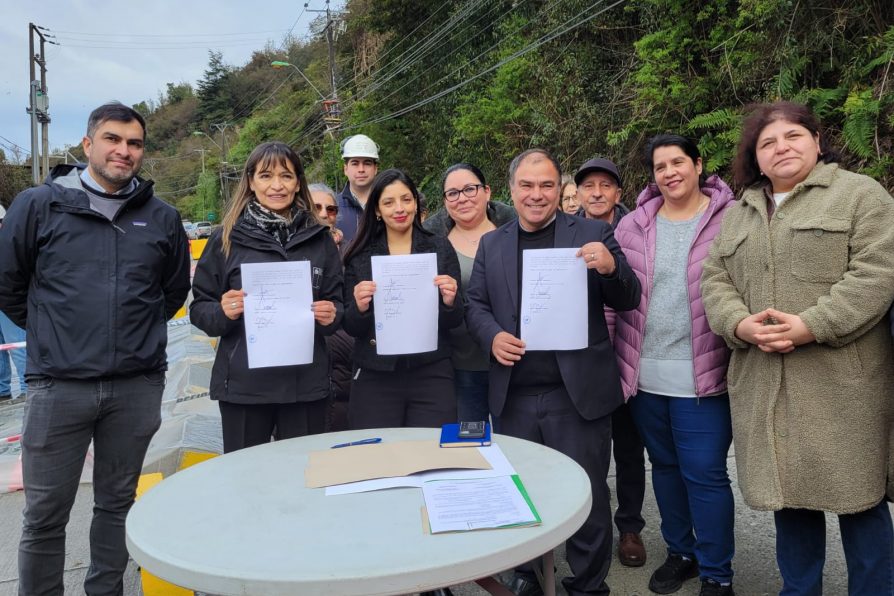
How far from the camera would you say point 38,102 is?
76.8 ft

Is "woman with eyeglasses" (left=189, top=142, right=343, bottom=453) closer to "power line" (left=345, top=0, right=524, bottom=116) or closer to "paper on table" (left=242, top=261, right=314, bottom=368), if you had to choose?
"paper on table" (left=242, top=261, right=314, bottom=368)

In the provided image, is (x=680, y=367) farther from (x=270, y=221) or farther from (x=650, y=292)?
(x=270, y=221)

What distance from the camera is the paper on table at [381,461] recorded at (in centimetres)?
192

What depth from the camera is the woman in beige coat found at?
Result: 2111 mm

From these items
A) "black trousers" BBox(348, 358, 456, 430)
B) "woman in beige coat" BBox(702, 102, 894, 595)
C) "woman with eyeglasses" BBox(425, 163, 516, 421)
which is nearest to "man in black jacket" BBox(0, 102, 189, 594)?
"black trousers" BBox(348, 358, 456, 430)

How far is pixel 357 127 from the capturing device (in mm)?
23391

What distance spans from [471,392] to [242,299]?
131 cm

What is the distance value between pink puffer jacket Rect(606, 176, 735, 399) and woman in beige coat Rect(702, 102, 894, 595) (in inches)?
8.9

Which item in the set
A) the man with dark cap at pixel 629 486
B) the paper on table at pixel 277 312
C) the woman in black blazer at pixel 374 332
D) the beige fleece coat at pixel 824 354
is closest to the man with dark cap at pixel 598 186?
the man with dark cap at pixel 629 486

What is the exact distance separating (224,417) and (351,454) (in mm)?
888

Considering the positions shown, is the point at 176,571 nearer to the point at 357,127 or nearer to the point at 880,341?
Answer: the point at 880,341

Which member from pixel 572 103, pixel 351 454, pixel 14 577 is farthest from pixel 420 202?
pixel 572 103

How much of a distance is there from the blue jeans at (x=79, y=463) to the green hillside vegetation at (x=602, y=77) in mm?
6765

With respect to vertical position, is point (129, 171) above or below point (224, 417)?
above
